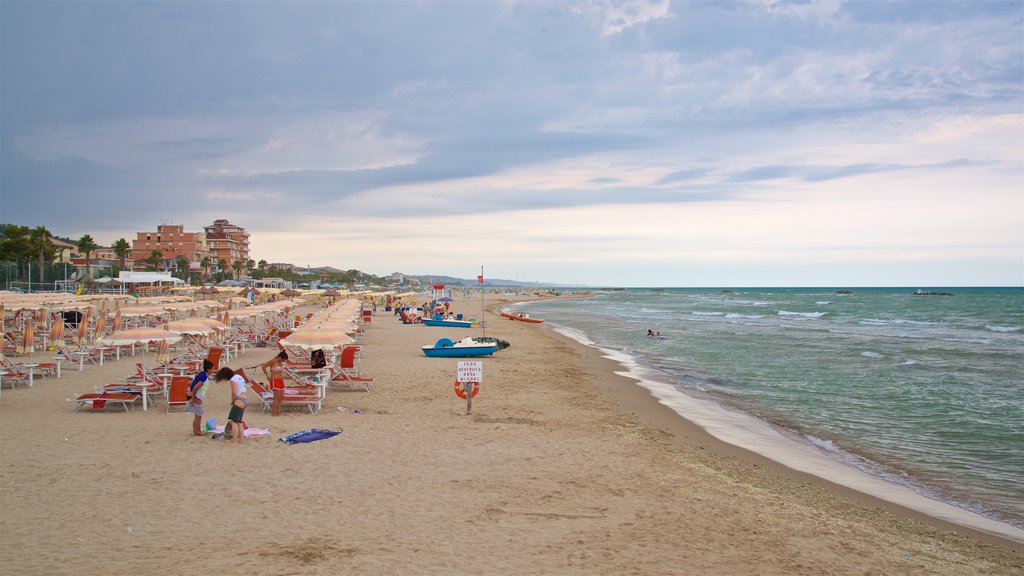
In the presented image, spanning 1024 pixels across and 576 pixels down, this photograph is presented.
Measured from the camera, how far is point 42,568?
15.6 feet

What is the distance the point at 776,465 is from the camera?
9.22m

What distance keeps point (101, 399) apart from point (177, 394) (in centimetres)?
121

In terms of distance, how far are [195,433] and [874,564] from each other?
8354 mm

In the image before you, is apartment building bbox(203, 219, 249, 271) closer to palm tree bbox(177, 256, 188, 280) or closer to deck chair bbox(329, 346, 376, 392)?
palm tree bbox(177, 256, 188, 280)

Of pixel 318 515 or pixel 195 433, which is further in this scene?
pixel 195 433

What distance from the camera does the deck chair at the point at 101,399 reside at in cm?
1048

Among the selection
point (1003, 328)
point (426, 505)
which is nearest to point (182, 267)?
point (1003, 328)

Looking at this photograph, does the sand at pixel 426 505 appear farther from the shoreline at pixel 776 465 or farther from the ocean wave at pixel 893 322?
the ocean wave at pixel 893 322

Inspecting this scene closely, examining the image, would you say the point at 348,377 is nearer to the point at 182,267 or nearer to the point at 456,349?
the point at 456,349

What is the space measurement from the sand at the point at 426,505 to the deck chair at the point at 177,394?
321 millimetres

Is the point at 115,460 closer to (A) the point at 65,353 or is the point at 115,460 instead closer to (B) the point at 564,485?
(B) the point at 564,485

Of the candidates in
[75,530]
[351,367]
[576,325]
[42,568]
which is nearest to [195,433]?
[75,530]

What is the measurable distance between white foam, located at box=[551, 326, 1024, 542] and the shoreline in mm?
15

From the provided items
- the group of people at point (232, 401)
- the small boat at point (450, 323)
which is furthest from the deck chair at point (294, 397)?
the small boat at point (450, 323)
